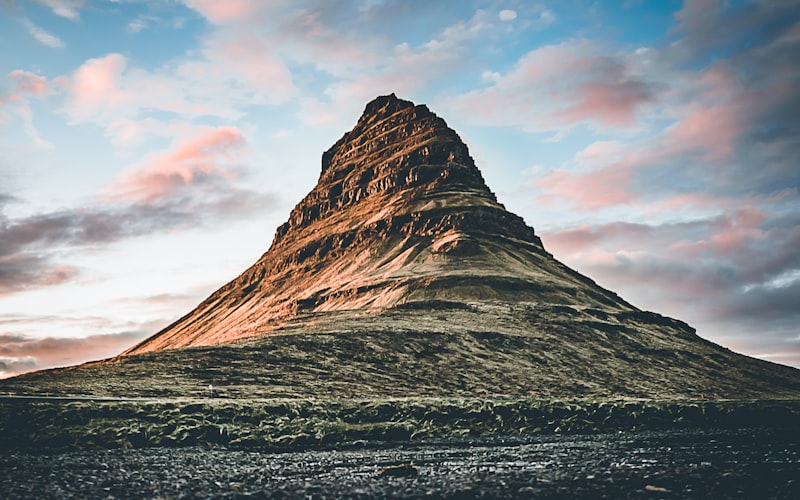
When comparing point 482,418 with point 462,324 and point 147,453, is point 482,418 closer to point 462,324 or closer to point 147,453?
point 147,453

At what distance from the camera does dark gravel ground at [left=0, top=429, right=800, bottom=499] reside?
33438mm

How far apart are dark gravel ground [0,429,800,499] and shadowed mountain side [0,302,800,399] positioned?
30.7m

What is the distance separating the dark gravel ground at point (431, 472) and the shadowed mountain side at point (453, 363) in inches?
1208

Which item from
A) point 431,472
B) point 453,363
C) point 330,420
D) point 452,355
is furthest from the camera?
point 452,355

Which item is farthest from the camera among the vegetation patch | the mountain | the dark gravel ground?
the mountain

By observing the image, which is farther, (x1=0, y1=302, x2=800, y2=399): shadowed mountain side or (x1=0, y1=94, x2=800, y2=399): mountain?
(x1=0, y1=94, x2=800, y2=399): mountain

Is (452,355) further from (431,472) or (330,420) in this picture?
(431,472)

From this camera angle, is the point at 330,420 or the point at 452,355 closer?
the point at 330,420

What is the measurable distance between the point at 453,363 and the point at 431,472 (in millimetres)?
83376

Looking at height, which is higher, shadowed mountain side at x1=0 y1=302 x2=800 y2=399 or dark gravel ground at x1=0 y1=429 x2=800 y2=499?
shadowed mountain side at x1=0 y1=302 x2=800 y2=399

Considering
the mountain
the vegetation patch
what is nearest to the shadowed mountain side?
the mountain

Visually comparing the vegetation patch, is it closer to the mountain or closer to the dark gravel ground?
the dark gravel ground

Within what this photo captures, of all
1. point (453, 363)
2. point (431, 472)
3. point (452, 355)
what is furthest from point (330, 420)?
point (452, 355)

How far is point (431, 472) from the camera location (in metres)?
41.5
